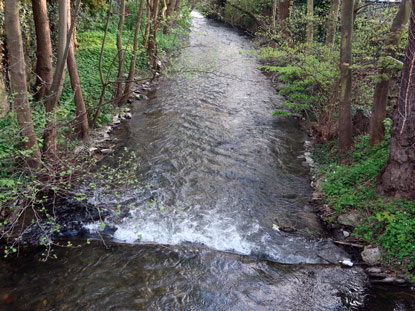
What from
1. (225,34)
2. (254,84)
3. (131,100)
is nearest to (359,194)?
(131,100)

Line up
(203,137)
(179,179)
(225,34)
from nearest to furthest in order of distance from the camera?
(179,179)
(203,137)
(225,34)

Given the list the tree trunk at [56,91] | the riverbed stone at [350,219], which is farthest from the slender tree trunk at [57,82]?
the riverbed stone at [350,219]

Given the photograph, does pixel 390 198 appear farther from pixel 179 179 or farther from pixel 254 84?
pixel 254 84

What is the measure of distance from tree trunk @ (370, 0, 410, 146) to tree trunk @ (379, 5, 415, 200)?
0.72 meters

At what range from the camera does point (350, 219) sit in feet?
21.3

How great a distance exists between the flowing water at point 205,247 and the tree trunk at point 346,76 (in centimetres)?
136

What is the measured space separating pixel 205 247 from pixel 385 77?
4943 millimetres

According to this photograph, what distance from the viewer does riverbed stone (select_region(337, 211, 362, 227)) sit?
251 inches

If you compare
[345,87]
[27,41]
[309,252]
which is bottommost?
[309,252]

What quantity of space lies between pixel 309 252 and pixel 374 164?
102 inches

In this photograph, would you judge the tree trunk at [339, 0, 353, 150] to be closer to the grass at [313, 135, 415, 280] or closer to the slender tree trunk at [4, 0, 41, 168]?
the grass at [313, 135, 415, 280]

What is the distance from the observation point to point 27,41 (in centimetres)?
968

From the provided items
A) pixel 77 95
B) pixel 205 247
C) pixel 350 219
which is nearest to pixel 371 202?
pixel 350 219

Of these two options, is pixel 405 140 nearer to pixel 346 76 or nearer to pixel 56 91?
pixel 346 76
